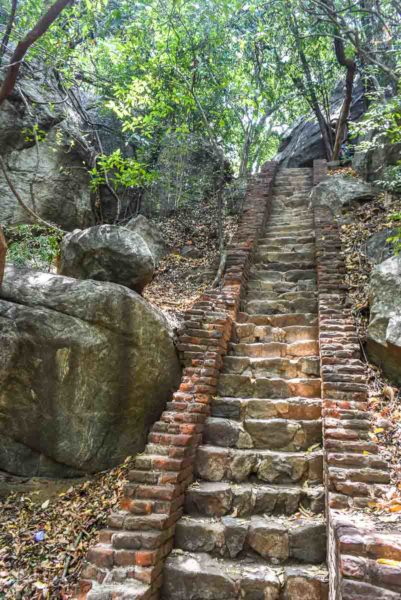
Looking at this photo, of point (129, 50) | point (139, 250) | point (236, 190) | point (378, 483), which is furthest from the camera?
point (236, 190)

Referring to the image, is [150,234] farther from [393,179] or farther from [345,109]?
[345,109]

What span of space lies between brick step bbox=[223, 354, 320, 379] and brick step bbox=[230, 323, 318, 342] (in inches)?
12.2

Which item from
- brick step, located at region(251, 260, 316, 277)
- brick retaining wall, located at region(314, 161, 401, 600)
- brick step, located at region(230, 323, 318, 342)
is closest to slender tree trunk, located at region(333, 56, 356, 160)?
brick step, located at region(251, 260, 316, 277)

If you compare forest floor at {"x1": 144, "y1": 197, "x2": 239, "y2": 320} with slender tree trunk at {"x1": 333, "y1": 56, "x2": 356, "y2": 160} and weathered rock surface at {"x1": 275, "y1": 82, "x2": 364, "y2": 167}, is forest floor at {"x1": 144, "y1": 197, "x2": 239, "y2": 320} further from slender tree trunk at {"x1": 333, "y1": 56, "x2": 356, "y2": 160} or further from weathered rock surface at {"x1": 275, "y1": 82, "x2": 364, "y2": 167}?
weathered rock surface at {"x1": 275, "y1": 82, "x2": 364, "y2": 167}

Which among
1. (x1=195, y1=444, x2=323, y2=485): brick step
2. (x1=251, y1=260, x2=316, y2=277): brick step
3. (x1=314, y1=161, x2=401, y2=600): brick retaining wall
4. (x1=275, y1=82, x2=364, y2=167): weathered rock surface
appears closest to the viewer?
(x1=314, y1=161, x2=401, y2=600): brick retaining wall

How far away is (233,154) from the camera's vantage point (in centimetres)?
1183

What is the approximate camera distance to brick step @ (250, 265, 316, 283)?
231 inches

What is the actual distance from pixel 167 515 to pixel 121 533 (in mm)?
332

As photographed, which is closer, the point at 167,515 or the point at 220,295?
the point at 167,515

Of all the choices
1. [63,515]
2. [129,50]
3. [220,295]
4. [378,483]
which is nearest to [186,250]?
[220,295]

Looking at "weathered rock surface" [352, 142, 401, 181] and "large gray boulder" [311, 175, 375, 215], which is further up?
"weathered rock surface" [352, 142, 401, 181]

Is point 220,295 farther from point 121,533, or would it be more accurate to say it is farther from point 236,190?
point 236,190

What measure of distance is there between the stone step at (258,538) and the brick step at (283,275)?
357 cm

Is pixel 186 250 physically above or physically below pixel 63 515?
above
